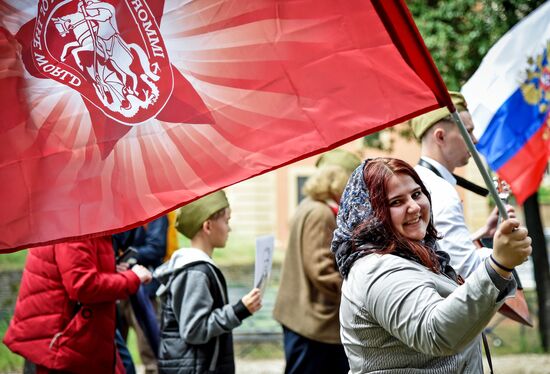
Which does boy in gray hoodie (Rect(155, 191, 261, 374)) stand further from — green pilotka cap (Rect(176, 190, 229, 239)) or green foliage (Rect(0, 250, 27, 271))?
green foliage (Rect(0, 250, 27, 271))

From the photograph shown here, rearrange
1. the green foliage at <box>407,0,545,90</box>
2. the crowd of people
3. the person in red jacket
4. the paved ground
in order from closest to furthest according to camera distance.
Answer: the crowd of people
the person in red jacket
the paved ground
the green foliage at <box>407,0,545,90</box>

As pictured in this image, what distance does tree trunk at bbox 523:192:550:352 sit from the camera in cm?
1323

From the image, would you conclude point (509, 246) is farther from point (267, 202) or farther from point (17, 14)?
point (267, 202)

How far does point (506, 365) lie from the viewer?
11.1 m

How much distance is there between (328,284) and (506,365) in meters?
5.46

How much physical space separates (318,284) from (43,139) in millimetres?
2697

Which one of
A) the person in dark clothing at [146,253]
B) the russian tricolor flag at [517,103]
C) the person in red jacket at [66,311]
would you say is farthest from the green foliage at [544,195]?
the person in red jacket at [66,311]

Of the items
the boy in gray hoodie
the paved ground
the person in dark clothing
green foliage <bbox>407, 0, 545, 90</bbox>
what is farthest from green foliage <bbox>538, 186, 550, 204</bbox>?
the boy in gray hoodie

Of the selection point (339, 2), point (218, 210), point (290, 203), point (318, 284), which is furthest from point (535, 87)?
point (290, 203)

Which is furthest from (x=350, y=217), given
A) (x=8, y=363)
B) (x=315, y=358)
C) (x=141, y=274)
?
(x=8, y=363)

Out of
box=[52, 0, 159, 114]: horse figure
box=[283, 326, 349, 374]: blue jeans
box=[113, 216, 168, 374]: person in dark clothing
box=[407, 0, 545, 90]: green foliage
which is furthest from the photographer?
box=[407, 0, 545, 90]: green foliage

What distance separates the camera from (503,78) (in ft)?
22.5

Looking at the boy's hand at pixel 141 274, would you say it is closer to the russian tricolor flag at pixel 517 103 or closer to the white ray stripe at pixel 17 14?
the white ray stripe at pixel 17 14

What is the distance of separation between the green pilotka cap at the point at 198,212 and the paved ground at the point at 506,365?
5.83 metres
